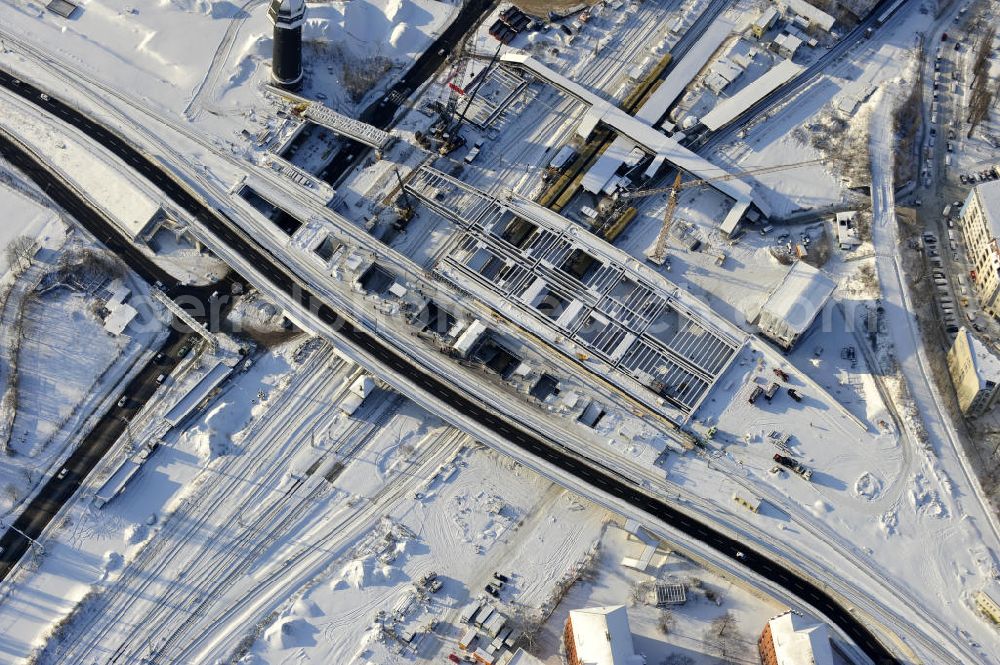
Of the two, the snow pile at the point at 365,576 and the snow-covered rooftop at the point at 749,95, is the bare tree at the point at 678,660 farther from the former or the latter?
the snow-covered rooftop at the point at 749,95

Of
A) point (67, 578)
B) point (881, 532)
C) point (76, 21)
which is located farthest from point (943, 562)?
point (76, 21)

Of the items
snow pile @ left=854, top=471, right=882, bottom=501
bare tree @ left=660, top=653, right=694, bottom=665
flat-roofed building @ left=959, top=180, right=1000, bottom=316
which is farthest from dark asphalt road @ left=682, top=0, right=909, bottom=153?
bare tree @ left=660, top=653, right=694, bottom=665

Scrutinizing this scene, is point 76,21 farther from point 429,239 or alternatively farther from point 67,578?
point 67,578

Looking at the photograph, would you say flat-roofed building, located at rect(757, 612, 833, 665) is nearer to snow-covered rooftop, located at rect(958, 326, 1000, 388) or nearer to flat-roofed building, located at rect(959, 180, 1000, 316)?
snow-covered rooftop, located at rect(958, 326, 1000, 388)

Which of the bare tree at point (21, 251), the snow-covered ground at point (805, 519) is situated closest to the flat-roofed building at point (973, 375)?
the snow-covered ground at point (805, 519)

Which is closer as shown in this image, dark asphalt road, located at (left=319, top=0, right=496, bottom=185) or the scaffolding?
the scaffolding

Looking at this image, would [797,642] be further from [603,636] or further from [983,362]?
[983,362]

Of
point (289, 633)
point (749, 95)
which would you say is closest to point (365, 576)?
point (289, 633)
